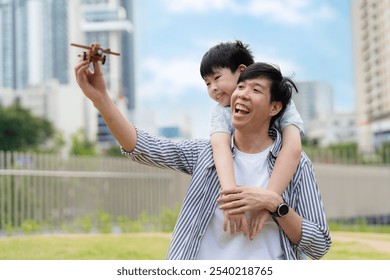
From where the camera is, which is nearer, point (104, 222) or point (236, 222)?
point (236, 222)

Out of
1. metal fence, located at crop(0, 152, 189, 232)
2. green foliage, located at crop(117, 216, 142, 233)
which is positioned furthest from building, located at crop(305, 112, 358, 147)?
green foliage, located at crop(117, 216, 142, 233)

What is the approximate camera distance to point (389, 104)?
5525 cm

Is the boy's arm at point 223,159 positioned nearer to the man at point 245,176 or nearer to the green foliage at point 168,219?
the man at point 245,176

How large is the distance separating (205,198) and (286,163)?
0.19m

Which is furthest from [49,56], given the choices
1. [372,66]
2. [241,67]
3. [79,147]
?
[241,67]

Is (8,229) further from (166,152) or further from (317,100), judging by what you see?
(317,100)

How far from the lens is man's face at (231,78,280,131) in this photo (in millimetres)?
1558

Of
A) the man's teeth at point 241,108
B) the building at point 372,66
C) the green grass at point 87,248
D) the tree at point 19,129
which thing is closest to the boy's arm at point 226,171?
the man's teeth at point 241,108

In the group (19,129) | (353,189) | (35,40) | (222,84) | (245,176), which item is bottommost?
(19,129)

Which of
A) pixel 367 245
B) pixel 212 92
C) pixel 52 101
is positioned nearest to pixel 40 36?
pixel 52 101

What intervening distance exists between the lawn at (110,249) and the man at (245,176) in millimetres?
3802

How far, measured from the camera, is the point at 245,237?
61.1 inches

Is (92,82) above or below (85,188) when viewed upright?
above

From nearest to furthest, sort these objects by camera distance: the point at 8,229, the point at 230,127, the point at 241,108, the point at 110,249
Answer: the point at 241,108
the point at 230,127
the point at 110,249
the point at 8,229
